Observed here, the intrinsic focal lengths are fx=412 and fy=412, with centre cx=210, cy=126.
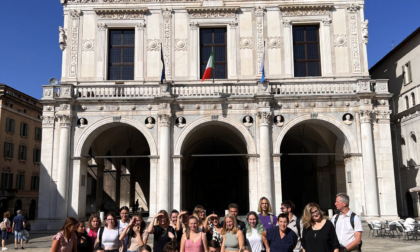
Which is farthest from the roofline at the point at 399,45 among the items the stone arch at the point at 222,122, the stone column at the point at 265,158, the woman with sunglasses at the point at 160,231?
the woman with sunglasses at the point at 160,231

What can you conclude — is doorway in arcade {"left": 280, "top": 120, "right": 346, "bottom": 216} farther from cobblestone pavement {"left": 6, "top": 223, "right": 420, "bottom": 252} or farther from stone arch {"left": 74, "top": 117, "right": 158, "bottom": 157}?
stone arch {"left": 74, "top": 117, "right": 158, "bottom": 157}

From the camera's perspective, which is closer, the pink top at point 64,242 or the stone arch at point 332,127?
the pink top at point 64,242

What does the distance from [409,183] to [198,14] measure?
18.4 m

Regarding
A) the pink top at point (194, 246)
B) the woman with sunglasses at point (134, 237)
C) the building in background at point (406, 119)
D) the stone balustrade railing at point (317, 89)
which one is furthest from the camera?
the building in background at point (406, 119)

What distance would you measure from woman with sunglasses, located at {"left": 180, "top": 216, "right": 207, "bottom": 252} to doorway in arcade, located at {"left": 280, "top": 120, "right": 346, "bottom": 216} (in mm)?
16475

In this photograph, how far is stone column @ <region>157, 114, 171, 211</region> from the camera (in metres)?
22.3

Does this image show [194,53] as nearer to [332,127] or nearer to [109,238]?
[332,127]

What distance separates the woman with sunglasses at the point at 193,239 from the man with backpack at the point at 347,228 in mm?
2300

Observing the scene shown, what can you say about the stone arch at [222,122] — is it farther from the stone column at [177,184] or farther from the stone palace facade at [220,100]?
the stone column at [177,184]

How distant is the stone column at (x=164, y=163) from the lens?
2225 cm

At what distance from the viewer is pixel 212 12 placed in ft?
86.6

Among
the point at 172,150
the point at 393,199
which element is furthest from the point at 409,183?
the point at 172,150

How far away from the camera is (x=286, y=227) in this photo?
7.32 metres

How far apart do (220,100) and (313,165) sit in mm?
10468
